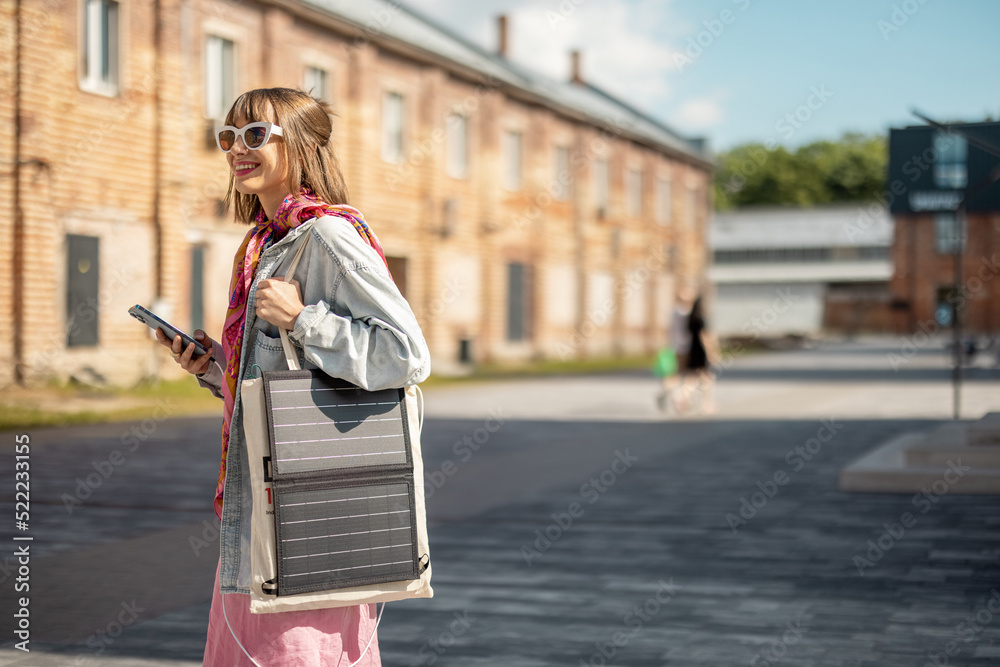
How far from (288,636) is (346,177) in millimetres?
19592

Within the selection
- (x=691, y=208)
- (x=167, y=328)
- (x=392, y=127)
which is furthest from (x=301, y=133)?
(x=691, y=208)

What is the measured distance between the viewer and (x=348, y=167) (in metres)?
25.5

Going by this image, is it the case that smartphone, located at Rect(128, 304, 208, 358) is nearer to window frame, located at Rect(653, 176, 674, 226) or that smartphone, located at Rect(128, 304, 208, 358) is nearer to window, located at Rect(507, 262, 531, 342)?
window, located at Rect(507, 262, 531, 342)

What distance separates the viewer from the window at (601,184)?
3844 centimetres

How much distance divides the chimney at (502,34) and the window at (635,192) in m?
6.27

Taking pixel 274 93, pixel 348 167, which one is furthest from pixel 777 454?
pixel 348 167

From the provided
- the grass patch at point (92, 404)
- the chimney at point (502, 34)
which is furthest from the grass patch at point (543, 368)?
the chimney at point (502, 34)

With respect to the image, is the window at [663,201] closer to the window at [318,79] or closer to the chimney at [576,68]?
the chimney at [576,68]

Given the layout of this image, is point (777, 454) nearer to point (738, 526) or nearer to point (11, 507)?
point (738, 526)

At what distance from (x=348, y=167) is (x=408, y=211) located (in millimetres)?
2531

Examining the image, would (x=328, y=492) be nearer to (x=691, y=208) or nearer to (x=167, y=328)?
(x=167, y=328)

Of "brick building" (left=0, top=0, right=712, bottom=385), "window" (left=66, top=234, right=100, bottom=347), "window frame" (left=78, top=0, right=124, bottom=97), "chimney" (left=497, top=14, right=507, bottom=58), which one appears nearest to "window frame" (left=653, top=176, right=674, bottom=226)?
"brick building" (left=0, top=0, right=712, bottom=385)

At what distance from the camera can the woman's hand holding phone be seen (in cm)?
296

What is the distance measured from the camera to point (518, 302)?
1310 inches
